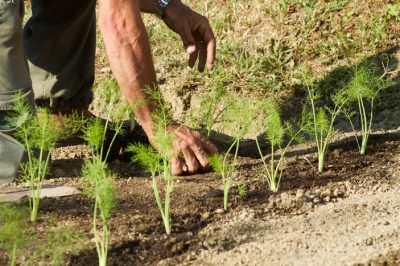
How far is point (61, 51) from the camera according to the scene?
5074 mm

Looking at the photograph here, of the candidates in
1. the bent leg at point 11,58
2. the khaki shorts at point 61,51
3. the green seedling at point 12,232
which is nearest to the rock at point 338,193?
the green seedling at point 12,232

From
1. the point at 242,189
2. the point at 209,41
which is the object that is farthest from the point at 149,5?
the point at 242,189

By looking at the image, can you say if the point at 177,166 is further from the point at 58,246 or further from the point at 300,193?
the point at 58,246

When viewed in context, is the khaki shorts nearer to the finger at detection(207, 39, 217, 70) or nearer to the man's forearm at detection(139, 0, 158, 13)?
the man's forearm at detection(139, 0, 158, 13)

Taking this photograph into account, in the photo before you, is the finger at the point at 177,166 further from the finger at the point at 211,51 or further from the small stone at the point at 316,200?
the small stone at the point at 316,200

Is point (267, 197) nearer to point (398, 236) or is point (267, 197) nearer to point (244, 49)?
point (398, 236)

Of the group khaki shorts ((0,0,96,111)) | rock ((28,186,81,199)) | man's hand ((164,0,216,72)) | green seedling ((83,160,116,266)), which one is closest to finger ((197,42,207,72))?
man's hand ((164,0,216,72))

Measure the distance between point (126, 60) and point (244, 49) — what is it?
206cm

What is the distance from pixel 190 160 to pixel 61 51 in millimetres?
1429

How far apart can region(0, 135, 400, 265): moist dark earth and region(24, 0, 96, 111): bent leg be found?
0.84 m

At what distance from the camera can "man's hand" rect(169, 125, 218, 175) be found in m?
4.02

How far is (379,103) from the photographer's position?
514 centimetres

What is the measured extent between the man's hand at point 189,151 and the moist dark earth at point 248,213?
55 mm

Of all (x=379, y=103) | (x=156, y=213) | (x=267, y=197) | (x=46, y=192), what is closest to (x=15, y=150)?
(x=46, y=192)
